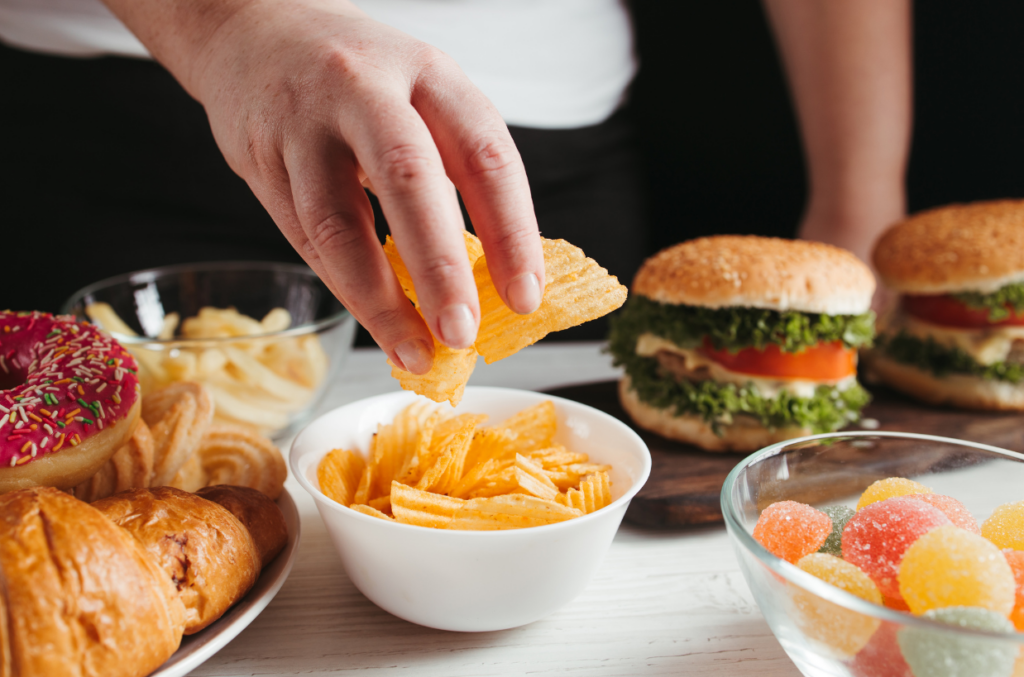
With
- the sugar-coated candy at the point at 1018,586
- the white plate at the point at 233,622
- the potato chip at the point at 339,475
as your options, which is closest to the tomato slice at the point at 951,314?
the sugar-coated candy at the point at 1018,586

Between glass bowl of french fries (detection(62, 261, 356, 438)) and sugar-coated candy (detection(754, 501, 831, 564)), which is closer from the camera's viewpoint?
sugar-coated candy (detection(754, 501, 831, 564))

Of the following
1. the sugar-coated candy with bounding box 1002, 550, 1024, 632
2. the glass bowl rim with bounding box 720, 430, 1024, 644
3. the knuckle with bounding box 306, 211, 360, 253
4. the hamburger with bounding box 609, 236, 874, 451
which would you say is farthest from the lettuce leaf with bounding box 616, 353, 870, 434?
the knuckle with bounding box 306, 211, 360, 253

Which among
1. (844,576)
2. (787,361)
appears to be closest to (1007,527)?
(844,576)

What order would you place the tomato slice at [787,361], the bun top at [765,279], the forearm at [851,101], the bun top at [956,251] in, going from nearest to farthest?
the bun top at [765,279], the tomato slice at [787,361], the bun top at [956,251], the forearm at [851,101]

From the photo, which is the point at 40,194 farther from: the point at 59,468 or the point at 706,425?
the point at 706,425

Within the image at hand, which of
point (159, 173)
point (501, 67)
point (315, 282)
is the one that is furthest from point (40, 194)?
point (501, 67)

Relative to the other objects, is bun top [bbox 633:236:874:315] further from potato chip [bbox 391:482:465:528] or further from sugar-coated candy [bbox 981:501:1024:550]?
potato chip [bbox 391:482:465:528]

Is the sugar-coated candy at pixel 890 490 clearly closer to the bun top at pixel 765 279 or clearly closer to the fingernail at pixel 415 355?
the fingernail at pixel 415 355
